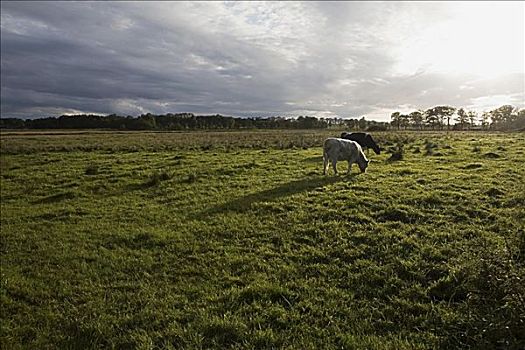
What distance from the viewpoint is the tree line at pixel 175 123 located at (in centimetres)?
11144

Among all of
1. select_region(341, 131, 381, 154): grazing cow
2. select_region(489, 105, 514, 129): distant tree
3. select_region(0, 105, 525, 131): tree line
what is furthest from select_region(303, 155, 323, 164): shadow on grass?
select_region(0, 105, 525, 131): tree line

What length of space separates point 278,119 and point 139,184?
11183cm

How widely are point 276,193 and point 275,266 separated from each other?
6317 mm

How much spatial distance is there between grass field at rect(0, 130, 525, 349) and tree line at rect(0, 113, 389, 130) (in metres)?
98.0

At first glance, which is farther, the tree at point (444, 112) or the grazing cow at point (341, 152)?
the tree at point (444, 112)

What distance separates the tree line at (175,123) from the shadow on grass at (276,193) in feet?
308

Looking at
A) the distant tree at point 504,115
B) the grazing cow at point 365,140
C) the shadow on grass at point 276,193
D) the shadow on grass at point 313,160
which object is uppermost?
the distant tree at point 504,115

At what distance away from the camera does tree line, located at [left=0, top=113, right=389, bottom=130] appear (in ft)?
366

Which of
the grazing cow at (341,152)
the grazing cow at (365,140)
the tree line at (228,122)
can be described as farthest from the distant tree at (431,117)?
the grazing cow at (341,152)

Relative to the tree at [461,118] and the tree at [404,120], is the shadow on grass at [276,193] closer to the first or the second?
the tree at [461,118]

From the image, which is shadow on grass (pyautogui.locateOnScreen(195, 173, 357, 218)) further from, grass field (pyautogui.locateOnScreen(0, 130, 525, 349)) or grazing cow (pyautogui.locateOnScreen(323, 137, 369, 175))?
grazing cow (pyautogui.locateOnScreen(323, 137, 369, 175))

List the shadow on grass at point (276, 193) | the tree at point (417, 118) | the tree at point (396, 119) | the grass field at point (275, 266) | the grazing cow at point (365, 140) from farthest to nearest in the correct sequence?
the tree at point (396, 119) < the tree at point (417, 118) < the grazing cow at point (365, 140) < the shadow on grass at point (276, 193) < the grass field at point (275, 266)

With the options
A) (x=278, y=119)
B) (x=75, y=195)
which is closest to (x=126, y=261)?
(x=75, y=195)

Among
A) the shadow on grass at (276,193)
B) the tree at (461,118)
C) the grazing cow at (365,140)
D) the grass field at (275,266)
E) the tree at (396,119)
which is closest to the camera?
the grass field at (275,266)
